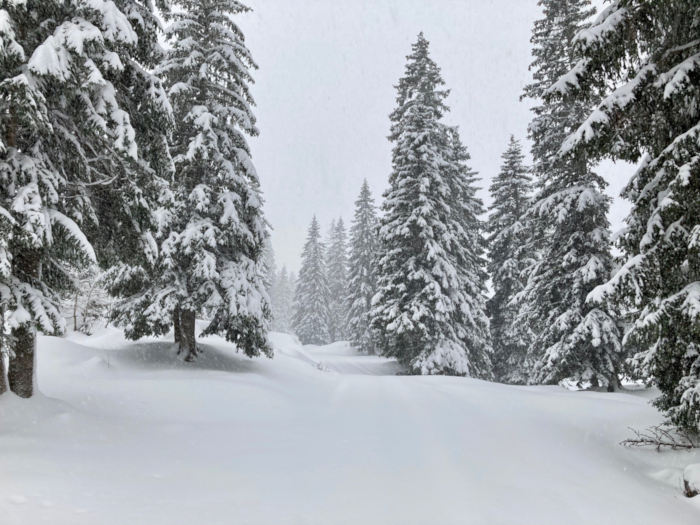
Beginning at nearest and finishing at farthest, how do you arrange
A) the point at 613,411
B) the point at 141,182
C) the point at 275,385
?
1. the point at 141,182
2. the point at 613,411
3. the point at 275,385

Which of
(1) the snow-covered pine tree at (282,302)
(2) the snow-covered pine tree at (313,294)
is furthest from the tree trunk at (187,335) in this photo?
(1) the snow-covered pine tree at (282,302)

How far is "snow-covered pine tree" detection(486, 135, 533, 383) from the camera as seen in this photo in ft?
86.6

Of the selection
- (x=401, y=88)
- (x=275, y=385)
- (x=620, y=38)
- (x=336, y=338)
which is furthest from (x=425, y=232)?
(x=336, y=338)

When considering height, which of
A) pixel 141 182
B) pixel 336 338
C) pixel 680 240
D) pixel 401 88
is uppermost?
pixel 401 88

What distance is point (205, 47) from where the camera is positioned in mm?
14430

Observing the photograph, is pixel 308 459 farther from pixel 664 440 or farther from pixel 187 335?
pixel 187 335

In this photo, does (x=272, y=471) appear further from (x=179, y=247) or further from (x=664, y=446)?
(x=179, y=247)

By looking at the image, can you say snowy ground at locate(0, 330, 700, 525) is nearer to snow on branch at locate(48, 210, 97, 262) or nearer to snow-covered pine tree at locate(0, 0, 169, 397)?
snow-covered pine tree at locate(0, 0, 169, 397)

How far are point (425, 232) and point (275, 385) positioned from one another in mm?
10414

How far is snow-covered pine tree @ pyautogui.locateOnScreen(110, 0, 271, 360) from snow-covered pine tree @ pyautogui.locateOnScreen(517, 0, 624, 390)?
34.8 feet

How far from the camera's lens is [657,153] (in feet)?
22.2

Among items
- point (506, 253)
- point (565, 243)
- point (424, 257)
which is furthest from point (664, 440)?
point (506, 253)

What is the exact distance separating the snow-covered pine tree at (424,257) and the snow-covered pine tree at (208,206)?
8197mm

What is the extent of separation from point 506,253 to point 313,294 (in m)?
27.9
